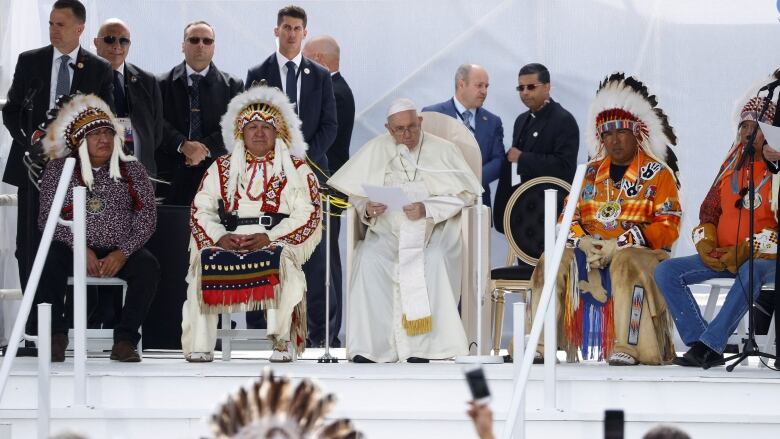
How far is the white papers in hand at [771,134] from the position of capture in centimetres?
640

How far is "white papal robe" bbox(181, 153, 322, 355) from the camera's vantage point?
24.0ft

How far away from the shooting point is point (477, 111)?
8.77 m

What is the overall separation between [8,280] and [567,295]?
3556mm

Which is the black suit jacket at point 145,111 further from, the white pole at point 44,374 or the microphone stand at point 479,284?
the white pole at point 44,374

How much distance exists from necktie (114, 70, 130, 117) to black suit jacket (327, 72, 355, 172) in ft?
4.57

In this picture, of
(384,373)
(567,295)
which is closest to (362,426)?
(384,373)

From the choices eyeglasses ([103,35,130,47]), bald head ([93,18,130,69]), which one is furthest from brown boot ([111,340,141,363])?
eyeglasses ([103,35,130,47])

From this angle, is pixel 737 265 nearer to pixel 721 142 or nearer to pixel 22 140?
pixel 721 142

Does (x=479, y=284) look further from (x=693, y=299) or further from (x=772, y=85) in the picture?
(x=772, y=85)

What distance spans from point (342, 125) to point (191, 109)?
3.39 feet

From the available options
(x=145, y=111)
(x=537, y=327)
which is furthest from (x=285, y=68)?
(x=537, y=327)

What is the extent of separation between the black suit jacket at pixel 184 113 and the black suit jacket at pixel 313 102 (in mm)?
209

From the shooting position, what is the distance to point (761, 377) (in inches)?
247

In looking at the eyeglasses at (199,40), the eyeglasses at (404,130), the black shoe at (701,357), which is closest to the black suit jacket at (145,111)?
the eyeglasses at (199,40)
